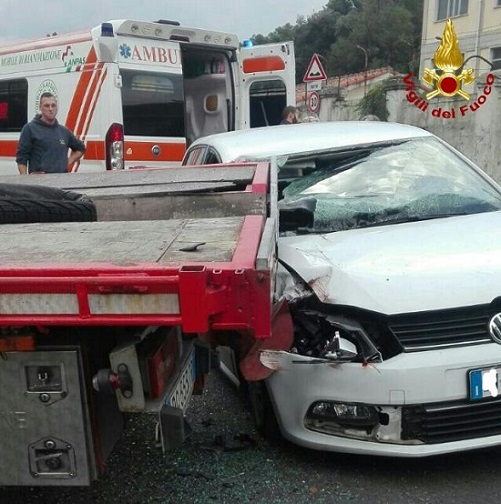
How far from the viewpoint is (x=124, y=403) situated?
2.24 metres

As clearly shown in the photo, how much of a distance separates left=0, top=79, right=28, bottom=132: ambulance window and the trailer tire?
22.5 ft

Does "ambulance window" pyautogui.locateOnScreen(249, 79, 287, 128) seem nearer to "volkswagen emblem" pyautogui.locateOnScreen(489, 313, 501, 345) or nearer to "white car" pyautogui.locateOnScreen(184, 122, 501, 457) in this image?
"white car" pyautogui.locateOnScreen(184, 122, 501, 457)

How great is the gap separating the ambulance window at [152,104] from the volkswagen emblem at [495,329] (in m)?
6.32

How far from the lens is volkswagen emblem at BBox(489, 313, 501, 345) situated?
114 inches

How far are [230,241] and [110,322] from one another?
1.76 ft

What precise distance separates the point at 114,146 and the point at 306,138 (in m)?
4.31

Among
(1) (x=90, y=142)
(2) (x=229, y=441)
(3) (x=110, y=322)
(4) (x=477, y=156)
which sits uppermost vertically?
(3) (x=110, y=322)

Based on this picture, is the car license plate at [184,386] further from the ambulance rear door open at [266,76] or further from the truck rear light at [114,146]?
the ambulance rear door open at [266,76]

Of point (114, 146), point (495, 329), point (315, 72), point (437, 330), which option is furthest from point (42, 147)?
point (315, 72)

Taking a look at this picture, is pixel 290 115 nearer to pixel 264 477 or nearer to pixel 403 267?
pixel 403 267

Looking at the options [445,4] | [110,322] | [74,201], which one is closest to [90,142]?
[74,201]

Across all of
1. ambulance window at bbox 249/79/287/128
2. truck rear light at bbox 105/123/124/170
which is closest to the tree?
ambulance window at bbox 249/79/287/128

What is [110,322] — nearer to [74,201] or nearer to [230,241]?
[230,241]

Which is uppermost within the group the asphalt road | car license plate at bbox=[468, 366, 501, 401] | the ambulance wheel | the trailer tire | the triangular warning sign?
the trailer tire
